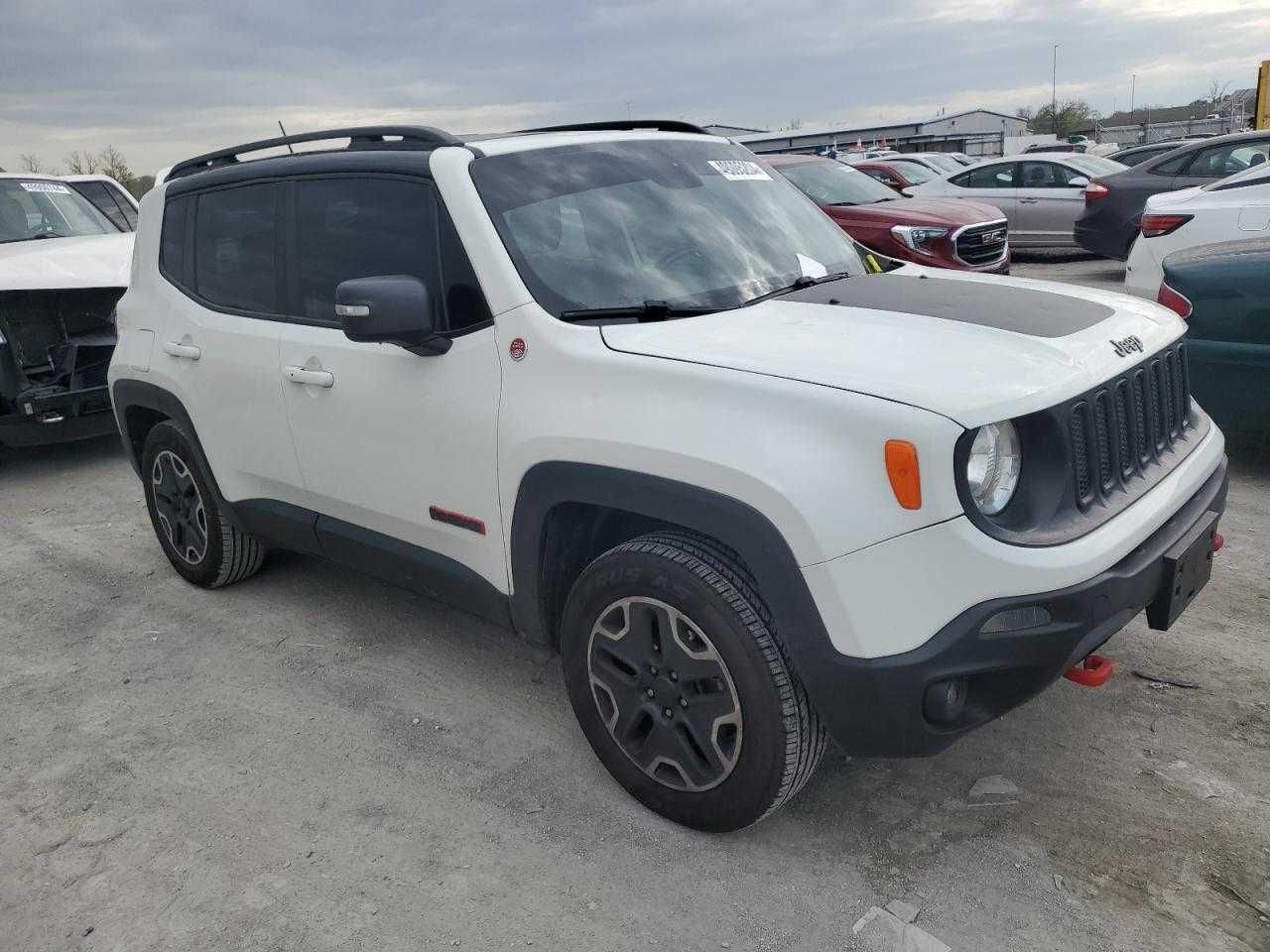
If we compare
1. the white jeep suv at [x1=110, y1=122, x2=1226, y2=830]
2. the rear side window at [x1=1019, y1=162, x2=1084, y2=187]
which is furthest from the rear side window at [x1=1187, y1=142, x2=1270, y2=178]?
the white jeep suv at [x1=110, y1=122, x2=1226, y2=830]

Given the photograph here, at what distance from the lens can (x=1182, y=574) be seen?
270 cm

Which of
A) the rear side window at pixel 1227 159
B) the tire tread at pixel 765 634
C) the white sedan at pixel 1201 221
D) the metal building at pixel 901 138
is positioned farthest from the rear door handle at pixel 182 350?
the metal building at pixel 901 138

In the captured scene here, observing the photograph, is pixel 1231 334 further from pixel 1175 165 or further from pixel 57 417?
pixel 1175 165

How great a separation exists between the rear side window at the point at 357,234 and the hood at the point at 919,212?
6.76 m

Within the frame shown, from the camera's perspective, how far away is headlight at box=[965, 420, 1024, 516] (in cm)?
239

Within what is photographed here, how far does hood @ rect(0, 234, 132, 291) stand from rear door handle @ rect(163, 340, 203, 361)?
9.15 feet

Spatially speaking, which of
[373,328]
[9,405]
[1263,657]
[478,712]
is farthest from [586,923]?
[9,405]

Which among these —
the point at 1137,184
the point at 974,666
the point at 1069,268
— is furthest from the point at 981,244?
the point at 974,666

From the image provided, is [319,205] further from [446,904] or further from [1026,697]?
[1026,697]

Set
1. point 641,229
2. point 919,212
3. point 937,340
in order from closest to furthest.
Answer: point 937,340
point 641,229
point 919,212

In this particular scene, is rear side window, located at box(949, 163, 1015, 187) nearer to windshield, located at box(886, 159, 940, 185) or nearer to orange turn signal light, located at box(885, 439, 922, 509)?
windshield, located at box(886, 159, 940, 185)

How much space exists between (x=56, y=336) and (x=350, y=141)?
444 centimetres

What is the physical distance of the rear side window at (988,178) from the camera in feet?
46.4

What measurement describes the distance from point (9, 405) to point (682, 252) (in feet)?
18.0
